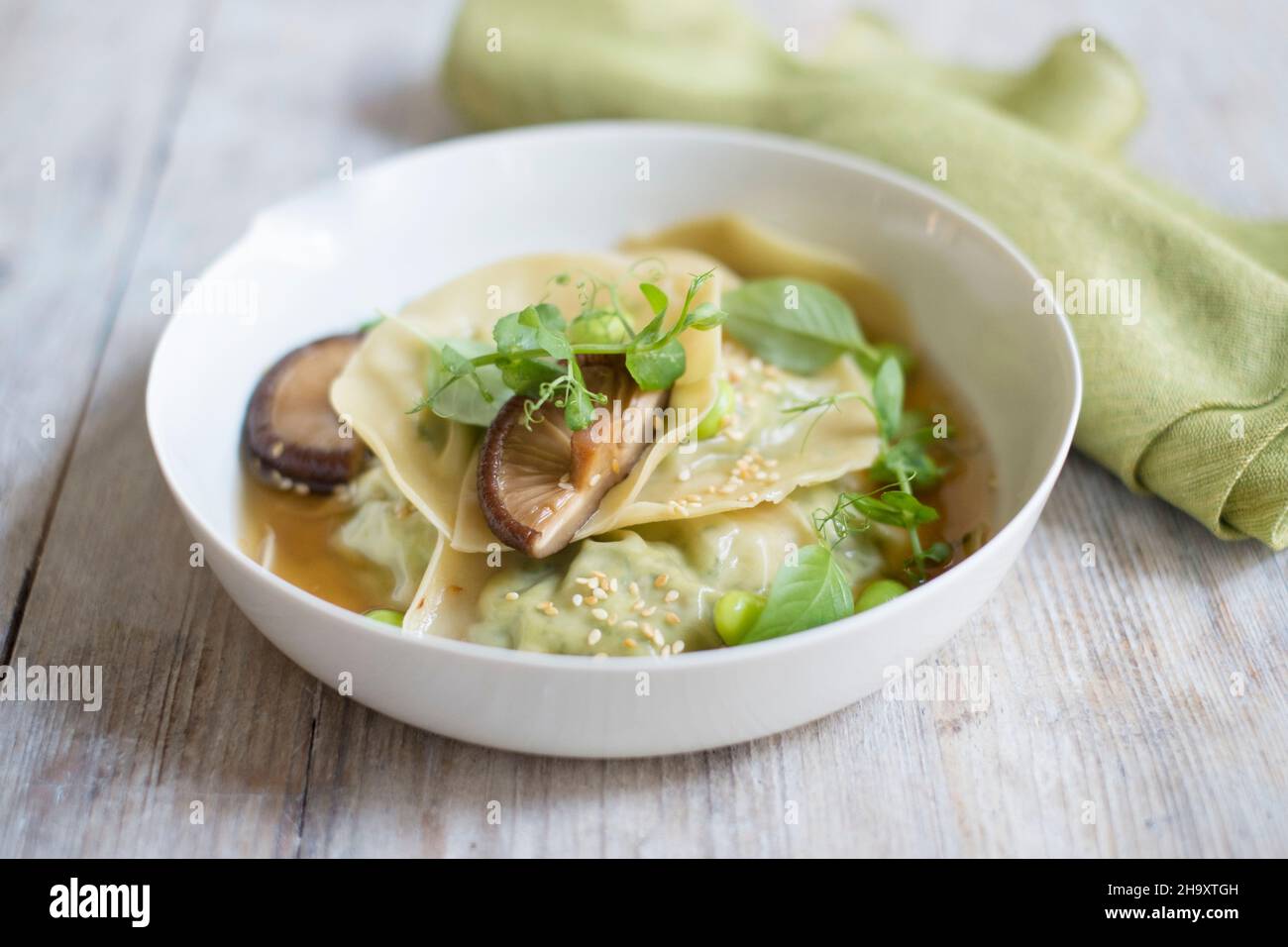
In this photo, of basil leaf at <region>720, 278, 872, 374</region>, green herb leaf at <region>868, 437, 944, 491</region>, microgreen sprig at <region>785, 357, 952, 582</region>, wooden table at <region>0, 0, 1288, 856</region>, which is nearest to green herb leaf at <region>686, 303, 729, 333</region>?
microgreen sprig at <region>785, 357, 952, 582</region>

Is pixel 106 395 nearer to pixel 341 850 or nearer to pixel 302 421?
pixel 302 421

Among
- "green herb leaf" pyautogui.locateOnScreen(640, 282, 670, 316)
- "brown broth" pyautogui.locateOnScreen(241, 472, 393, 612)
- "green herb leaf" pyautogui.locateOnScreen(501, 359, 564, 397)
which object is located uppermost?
"green herb leaf" pyautogui.locateOnScreen(640, 282, 670, 316)

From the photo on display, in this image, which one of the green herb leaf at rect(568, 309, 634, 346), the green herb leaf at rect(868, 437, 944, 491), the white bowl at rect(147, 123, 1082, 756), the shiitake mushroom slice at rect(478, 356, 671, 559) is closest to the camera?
the white bowl at rect(147, 123, 1082, 756)

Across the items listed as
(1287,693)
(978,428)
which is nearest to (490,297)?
(978,428)

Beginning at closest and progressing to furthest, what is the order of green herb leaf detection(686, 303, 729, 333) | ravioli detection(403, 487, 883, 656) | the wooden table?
the wooden table → ravioli detection(403, 487, 883, 656) → green herb leaf detection(686, 303, 729, 333)

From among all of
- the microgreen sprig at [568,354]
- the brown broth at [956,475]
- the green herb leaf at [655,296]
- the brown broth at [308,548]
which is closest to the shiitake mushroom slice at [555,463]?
the microgreen sprig at [568,354]

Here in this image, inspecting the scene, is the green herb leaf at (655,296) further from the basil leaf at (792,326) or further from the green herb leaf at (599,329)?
the basil leaf at (792,326)

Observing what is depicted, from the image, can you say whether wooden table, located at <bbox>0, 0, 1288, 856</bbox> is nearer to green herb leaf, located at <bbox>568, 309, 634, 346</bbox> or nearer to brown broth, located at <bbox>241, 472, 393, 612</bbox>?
brown broth, located at <bbox>241, 472, 393, 612</bbox>
